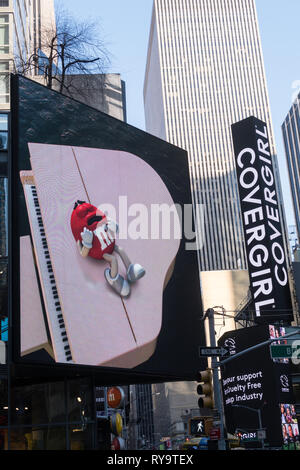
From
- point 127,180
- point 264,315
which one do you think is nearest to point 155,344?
point 127,180

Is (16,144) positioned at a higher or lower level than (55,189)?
higher

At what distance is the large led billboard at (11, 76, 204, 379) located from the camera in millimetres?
25844

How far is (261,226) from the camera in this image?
49781mm

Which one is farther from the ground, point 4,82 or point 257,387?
point 4,82

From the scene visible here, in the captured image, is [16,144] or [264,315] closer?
[16,144]

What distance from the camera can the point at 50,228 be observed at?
27.0 m

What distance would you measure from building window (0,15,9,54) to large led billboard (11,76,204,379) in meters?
14.7

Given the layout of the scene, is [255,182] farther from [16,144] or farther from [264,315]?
[16,144]

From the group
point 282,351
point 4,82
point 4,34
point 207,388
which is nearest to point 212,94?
point 4,34

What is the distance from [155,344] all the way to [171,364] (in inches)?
57.1

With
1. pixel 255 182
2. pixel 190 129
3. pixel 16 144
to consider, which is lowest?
pixel 16 144

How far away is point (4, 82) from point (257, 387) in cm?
2878

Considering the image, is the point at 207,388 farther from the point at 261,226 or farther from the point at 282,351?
the point at 261,226

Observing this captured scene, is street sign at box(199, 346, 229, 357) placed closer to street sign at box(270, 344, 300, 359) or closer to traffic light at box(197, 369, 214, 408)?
traffic light at box(197, 369, 214, 408)
